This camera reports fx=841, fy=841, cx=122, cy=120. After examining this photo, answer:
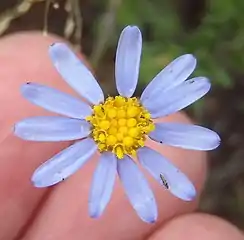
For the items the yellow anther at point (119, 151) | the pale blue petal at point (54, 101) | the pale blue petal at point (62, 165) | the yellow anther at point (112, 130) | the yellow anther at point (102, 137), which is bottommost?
the yellow anther at point (119, 151)

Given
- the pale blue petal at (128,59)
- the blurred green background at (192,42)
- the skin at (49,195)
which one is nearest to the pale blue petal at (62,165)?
the pale blue petal at (128,59)

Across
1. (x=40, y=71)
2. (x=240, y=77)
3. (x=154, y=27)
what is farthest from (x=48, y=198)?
(x=240, y=77)

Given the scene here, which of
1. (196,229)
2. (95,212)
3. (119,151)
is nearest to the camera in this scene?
(95,212)

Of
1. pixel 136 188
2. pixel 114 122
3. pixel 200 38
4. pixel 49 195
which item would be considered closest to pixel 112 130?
pixel 114 122

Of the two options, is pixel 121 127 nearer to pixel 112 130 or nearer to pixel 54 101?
pixel 112 130

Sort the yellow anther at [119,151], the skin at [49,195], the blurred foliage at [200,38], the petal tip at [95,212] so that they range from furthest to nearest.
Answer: the blurred foliage at [200,38] < the skin at [49,195] < the yellow anther at [119,151] < the petal tip at [95,212]

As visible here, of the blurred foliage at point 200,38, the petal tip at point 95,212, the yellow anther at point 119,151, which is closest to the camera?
the petal tip at point 95,212

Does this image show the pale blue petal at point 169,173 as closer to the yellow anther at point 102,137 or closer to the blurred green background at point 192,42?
the yellow anther at point 102,137

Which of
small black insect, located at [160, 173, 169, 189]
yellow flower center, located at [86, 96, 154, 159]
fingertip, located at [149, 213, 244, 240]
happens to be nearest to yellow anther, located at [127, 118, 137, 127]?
yellow flower center, located at [86, 96, 154, 159]

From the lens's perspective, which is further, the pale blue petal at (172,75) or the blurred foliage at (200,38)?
the blurred foliage at (200,38)
